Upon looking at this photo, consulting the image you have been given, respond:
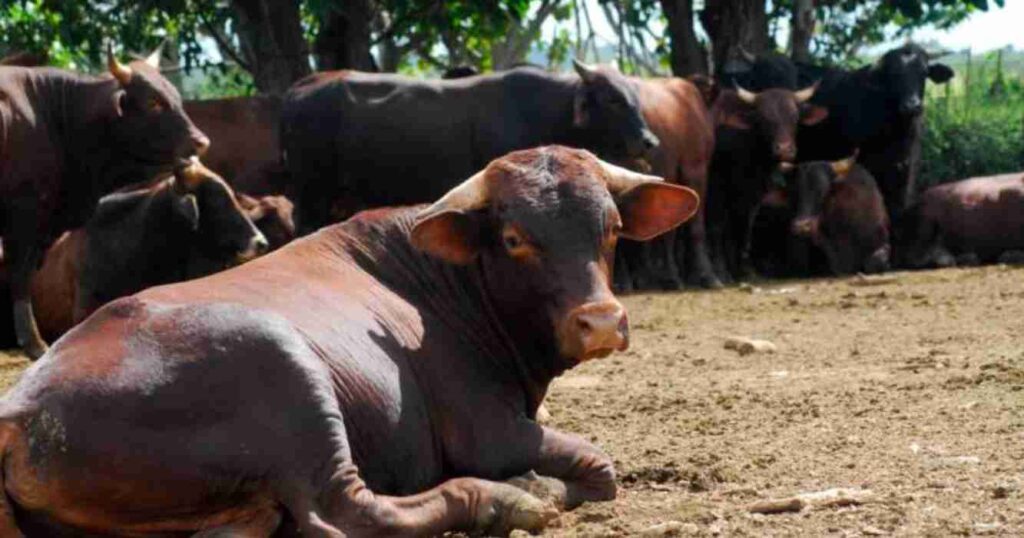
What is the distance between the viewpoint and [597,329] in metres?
6.46

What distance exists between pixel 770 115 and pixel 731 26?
3.36 metres

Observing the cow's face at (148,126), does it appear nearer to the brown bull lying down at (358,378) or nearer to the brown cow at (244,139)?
the brown cow at (244,139)

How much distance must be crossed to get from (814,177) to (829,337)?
7577 millimetres

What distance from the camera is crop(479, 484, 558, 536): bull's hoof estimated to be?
6383 mm

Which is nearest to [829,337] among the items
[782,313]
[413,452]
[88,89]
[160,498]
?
[782,313]

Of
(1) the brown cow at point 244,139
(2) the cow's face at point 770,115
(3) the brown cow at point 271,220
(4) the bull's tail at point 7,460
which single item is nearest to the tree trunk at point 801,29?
(2) the cow's face at point 770,115

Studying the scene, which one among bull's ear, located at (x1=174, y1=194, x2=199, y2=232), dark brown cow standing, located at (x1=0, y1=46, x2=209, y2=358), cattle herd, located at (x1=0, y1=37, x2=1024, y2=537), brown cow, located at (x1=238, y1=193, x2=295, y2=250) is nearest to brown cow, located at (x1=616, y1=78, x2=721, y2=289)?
brown cow, located at (x1=238, y1=193, x2=295, y2=250)

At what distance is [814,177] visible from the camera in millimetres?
20234

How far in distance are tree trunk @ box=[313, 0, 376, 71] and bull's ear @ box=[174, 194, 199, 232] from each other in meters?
7.29

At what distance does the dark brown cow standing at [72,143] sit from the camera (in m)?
14.3

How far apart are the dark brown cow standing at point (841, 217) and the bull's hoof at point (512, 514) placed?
45.2ft

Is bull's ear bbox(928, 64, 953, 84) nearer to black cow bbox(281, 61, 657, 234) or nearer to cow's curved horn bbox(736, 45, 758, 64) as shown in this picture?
cow's curved horn bbox(736, 45, 758, 64)

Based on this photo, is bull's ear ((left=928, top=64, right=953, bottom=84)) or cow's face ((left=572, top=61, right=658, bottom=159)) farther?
bull's ear ((left=928, top=64, right=953, bottom=84))

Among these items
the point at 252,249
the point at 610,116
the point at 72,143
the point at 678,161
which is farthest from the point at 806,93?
the point at 252,249
